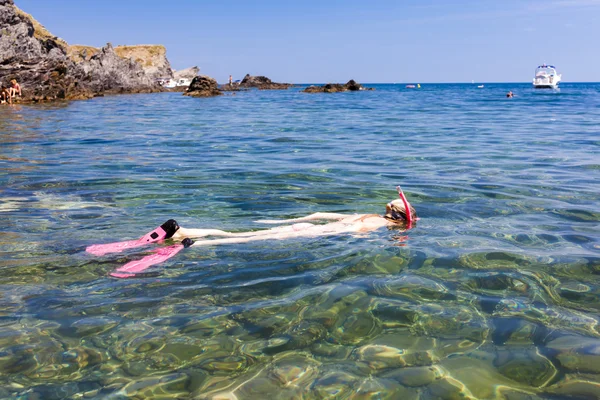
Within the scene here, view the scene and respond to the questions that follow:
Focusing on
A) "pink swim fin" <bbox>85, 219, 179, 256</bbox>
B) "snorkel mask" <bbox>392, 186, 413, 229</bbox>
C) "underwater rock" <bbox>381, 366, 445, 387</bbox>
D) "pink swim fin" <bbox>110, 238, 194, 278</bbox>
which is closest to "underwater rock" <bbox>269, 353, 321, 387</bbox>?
"underwater rock" <bbox>381, 366, 445, 387</bbox>

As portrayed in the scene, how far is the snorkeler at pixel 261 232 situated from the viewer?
643 centimetres

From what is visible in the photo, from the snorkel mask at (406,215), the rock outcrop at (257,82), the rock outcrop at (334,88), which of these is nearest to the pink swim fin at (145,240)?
the snorkel mask at (406,215)

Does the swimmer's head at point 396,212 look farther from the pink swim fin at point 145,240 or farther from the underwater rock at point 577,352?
the underwater rock at point 577,352

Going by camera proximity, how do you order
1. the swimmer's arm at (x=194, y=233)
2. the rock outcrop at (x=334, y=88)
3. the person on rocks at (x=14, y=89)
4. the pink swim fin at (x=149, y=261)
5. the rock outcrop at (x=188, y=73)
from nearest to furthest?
1. the pink swim fin at (x=149, y=261)
2. the swimmer's arm at (x=194, y=233)
3. the person on rocks at (x=14, y=89)
4. the rock outcrop at (x=334, y=88)
5. the rock outcrop at (x=188, y=73)

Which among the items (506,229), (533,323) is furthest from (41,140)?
(533,323)

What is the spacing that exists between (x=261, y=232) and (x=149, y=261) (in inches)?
74.6

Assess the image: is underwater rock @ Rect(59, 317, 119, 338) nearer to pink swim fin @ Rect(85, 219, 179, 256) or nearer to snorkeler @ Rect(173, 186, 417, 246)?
pink swim fin @ Rect(85, 219, 179, 256)

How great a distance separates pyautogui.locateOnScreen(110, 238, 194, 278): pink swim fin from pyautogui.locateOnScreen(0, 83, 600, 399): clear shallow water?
17cm

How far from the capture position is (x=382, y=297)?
5312 mm

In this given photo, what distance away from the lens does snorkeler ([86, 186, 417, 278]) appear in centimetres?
643

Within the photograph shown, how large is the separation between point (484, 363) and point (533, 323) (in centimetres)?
99

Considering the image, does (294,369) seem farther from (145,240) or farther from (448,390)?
(145,240)

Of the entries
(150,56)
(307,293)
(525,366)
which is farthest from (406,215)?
(150,56)

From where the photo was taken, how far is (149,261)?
6242mm
